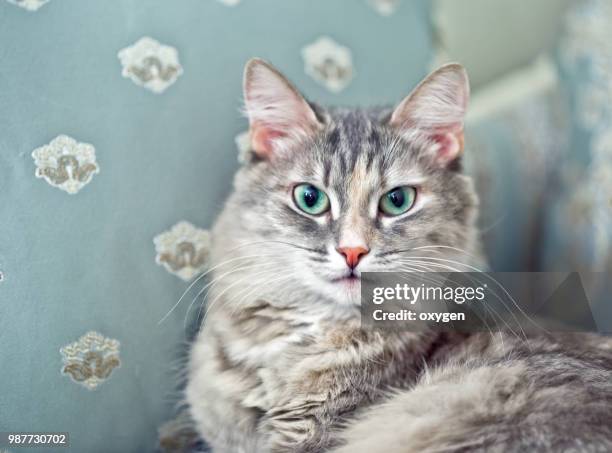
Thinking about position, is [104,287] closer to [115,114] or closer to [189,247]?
[189,247]

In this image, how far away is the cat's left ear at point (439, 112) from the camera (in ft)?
3.50

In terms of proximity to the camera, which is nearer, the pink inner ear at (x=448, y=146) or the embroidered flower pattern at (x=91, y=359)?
the embroidered flower pattern at (x=91, y=359)

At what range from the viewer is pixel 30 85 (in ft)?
3.22

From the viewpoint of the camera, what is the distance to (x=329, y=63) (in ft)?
4.56

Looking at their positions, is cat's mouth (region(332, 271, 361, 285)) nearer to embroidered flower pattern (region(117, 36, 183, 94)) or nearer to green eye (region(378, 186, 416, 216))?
green eye (region(378, 186, 416, 216))

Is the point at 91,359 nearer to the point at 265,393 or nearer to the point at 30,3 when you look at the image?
the point at 265,393

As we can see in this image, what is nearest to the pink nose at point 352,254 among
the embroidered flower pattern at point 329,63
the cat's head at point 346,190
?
the cat's head at point 346,190

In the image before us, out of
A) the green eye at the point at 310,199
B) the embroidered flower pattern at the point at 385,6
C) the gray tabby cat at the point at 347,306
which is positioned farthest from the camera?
the embroidered flower pattern at the point at 385,6

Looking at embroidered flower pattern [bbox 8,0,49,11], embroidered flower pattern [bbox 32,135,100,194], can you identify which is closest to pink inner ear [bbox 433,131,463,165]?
embroidered flower pattern [bbox 32,135,100,194]

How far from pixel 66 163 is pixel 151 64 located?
0.29 metres

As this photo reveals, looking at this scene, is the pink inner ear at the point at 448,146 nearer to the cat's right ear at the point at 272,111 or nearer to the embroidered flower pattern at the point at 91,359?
the cat's right ear at the point at 272,111

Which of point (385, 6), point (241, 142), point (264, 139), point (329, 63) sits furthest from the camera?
point (385, 6)

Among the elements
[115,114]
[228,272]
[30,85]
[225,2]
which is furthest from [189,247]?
[225,2]

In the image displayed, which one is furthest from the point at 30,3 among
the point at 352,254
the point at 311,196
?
the point at 352,254
